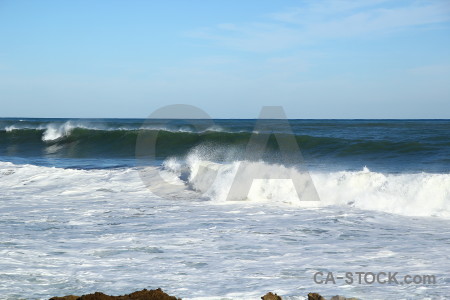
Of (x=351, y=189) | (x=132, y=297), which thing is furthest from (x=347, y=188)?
(x=132, y=297)

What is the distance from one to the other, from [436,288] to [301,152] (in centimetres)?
1497

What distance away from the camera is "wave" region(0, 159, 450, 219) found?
Answer: 8.77 m

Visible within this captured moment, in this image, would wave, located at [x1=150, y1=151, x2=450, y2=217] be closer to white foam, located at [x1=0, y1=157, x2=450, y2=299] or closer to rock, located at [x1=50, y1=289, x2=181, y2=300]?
white foam, located at [x1=0, y1=157, x2=450, y2=299]

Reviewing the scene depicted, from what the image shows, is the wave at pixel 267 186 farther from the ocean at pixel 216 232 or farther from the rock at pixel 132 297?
the rock at pixel 132 297

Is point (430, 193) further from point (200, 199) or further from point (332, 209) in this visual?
point (200, 199)

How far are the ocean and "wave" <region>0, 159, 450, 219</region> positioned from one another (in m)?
0.03

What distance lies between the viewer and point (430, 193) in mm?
8891

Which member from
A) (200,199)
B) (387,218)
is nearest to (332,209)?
(387,218)

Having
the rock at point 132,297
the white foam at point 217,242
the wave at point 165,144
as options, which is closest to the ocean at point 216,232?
the white foam at point 217,242

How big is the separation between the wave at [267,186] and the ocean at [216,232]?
0.03m

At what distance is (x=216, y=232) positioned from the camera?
679 cm

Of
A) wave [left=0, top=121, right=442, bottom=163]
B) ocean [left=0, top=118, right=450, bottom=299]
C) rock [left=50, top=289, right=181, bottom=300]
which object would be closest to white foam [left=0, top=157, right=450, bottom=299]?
ocean [left=0, top=118, right=450, bottom=299]

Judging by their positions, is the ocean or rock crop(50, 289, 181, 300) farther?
the ocean

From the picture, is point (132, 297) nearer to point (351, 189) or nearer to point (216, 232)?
point (216, 232)
